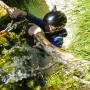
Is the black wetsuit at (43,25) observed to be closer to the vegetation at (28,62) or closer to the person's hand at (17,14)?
the person's hand at (17,14)

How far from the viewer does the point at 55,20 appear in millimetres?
7484

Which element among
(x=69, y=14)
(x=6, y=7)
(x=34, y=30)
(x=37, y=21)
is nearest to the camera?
(x=34, y=30)

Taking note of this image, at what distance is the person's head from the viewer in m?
7.47

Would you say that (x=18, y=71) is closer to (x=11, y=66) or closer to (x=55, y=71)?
(x=11, y=66)

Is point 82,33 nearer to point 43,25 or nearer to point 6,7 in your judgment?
point 43,25

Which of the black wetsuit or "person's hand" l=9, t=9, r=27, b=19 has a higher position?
"person's hand" l=9, t=9, r=27, b=19

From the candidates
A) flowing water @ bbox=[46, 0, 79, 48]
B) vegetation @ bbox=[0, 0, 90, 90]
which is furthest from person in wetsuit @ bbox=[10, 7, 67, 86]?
vegetation @ bbox=[0, 0, 90, 90]

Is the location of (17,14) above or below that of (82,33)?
above

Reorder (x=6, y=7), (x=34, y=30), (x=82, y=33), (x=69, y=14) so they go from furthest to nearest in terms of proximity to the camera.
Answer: (x=6, y=7) → (x=69, y=14) → (x=82, y=33) → (x=34, y=30)

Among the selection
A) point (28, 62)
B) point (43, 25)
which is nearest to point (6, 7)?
point (43, 25)

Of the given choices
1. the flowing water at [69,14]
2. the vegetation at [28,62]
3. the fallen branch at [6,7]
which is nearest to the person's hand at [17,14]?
the fallen branch at [6,7]

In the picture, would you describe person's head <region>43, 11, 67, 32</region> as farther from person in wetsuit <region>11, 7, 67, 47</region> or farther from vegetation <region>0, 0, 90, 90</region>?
vegetation <region>0, 0, 90, 90</region>

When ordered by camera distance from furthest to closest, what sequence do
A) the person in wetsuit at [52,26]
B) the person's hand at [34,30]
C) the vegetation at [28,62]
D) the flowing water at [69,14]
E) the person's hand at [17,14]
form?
the person's hand at [17,14] < the flowing water at [69,14] < the person in wetsuit at [52,26] < the person's hand at [34,30] < the vegetation at [28,62]

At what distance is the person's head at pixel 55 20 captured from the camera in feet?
24.5
